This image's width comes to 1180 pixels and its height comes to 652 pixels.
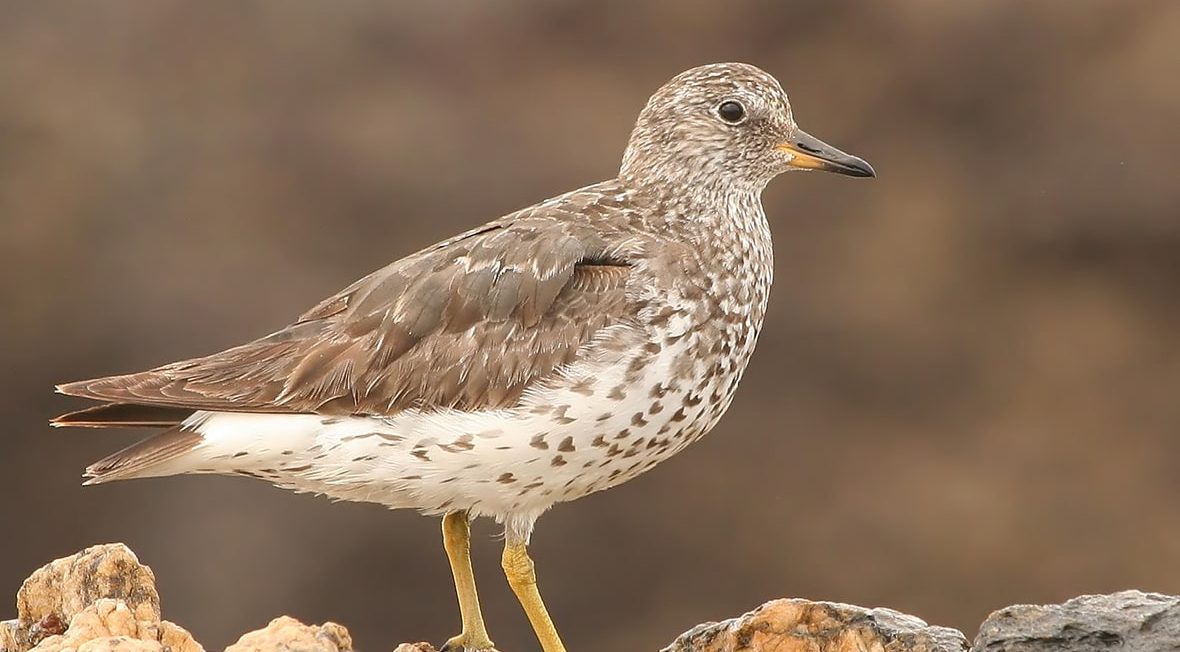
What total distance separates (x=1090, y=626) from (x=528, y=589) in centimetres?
283

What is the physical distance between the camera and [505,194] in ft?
52.7

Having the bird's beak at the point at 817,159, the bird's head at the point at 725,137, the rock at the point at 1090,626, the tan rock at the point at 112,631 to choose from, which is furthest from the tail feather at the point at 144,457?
the rock at the point at 1090,626

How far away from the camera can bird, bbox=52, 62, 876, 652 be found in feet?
27.0

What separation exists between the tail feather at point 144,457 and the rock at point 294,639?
99cm

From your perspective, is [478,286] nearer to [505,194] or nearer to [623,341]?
[623,341]

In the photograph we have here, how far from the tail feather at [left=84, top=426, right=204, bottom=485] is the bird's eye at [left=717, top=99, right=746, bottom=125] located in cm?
291

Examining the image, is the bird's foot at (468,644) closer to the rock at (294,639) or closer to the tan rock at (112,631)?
the rock at (294,639)

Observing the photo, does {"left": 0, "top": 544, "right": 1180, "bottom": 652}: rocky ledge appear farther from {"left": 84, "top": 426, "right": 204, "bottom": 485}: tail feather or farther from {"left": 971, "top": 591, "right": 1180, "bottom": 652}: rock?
{"left": 84, "top": 426, "right": 204, "bottom": 485}: tail feather

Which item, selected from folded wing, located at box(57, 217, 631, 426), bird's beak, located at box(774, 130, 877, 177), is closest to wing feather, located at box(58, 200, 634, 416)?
folded wing, located at box(57, 217, 631, 426)

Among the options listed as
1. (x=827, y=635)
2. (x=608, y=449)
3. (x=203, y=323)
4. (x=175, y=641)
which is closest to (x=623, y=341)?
(x=608, y=449)

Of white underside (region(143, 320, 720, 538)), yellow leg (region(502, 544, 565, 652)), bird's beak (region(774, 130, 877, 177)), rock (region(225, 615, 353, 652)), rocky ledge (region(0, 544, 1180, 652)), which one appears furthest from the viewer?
bird's beak (region(774, 130, 877, 177))

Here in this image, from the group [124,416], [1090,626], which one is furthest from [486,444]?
[1090,626]

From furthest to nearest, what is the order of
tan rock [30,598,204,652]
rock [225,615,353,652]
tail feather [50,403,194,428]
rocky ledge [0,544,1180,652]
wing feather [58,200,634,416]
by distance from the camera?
tail feather [50,403,194,428] → wing feather [58,200,634,416] → rock [225,615,353,652] → rocky ledge [0,544,1180,652] → tan rock [30,598,204,652]

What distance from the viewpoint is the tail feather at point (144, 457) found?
8406 millimetres
